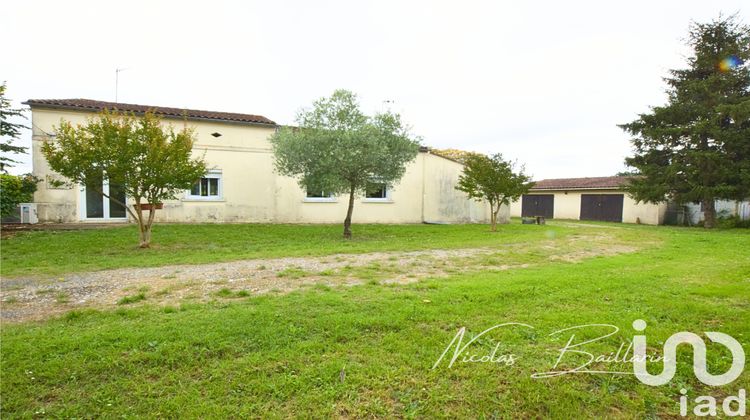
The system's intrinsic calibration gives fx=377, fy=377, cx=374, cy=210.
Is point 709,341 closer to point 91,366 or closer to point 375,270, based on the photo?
point 375,270

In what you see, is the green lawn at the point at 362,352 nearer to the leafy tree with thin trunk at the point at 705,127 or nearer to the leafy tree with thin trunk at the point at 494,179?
the leafy tree with thin trunk at the point at 494,179

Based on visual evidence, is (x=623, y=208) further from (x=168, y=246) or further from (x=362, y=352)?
(x=362, y=352)

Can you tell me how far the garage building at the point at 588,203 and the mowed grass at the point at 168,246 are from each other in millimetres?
18425

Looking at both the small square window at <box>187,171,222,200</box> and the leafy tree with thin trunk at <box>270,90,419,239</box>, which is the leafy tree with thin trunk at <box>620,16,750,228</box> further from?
the small square window at <box>187,171,222,200</box>

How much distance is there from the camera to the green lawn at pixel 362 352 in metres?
2.88

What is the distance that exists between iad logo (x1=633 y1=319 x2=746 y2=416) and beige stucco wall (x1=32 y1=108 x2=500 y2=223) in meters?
16.7

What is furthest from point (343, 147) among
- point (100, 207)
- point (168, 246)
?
point (100, 207)

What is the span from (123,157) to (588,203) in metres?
31.6

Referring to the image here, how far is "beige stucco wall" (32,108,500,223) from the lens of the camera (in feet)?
51.0

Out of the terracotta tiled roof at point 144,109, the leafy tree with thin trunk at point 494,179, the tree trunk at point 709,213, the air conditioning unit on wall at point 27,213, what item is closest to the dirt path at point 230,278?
the leafy tree with thin trunk at point 494,179

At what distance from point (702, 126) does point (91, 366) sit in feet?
88.7

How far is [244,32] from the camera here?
1402 centimetres

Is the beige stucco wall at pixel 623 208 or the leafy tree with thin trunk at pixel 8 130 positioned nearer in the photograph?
the leafy tree with thin trunk at pixel 8 130

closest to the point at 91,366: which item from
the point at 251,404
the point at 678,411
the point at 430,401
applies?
the point at 251,404
